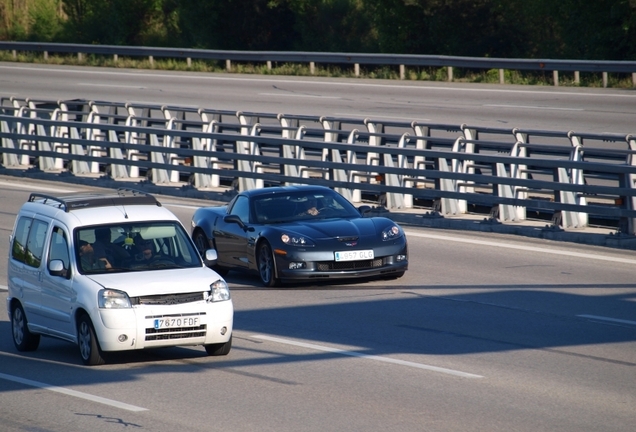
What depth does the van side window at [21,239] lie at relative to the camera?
Result: 37.8 feet

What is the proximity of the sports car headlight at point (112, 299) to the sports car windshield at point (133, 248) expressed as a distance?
496 mm

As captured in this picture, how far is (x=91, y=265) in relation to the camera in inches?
412

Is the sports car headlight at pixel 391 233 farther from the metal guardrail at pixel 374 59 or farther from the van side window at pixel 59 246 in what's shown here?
the metal guardrail at pixel 374 59

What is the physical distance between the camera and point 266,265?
14.7 metres

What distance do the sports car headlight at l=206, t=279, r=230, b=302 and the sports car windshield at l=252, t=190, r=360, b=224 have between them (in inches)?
194

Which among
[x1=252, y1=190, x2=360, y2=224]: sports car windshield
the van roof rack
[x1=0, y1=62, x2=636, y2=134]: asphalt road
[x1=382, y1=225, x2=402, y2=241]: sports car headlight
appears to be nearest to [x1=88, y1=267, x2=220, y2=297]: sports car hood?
the van roof rack

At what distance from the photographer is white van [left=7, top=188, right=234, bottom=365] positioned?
9.89 metres

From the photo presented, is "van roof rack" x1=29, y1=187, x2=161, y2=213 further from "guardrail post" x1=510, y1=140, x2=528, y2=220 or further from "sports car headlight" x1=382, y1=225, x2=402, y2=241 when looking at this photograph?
"guardrail post" x1=510, y1=140, x2=528, y2=220

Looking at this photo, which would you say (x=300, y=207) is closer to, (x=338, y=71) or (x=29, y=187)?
(x=29, y=187)

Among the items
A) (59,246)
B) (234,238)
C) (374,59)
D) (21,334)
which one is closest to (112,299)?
(59,246)

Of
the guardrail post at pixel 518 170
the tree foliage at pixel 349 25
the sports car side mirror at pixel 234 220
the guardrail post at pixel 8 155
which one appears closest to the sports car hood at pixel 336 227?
the sports car side mirror at pixel 234 220

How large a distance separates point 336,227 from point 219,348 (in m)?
4.39

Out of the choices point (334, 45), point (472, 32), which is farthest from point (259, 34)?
point (472, 32)

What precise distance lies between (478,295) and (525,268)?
212 centimetres
